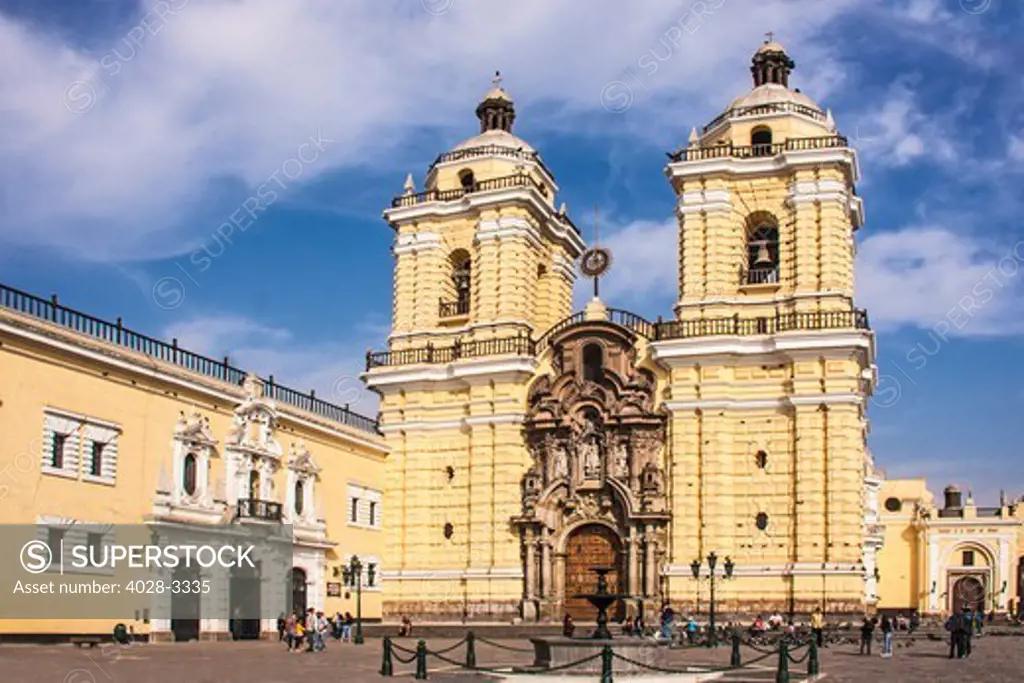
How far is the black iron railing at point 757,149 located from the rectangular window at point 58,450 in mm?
21816

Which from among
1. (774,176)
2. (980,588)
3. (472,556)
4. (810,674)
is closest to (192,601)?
(472,556)

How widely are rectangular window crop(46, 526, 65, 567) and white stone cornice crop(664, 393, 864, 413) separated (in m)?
19.4

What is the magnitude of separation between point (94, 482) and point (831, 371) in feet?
70.4

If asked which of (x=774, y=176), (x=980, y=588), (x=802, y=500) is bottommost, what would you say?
(x=980, y=588)

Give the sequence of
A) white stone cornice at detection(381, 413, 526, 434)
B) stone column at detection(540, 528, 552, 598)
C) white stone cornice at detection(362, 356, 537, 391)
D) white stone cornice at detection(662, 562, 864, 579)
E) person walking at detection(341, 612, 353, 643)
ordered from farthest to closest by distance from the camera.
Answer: white stone cornice at detection(381, 413, 526, 434), white stone cornice at detection(362, 356, 537, 391), stone column at detection(540, 528, 552, 598), white stone cornice at detection(662, 562, 864, 579), person walking at detection(341, 612, 353, 643)

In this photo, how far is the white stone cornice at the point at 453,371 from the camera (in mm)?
43625

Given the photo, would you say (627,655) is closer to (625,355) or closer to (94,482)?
(94,482)

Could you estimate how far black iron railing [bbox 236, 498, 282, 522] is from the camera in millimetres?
36784

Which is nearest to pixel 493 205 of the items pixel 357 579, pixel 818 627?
pixel 357 579

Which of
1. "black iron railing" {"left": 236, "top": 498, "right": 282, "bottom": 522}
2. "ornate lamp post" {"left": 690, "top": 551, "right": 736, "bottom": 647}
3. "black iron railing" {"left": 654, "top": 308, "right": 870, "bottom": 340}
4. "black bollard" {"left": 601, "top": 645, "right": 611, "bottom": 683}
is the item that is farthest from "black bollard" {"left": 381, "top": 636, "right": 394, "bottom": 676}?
"black iron railing" {"left": 654, "top": 308, "right": 870, "bottom": 340}

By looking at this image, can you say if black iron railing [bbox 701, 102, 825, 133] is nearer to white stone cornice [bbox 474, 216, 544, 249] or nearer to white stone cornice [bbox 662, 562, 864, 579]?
white stone cornice [bbox 474, 216, 544, 249]

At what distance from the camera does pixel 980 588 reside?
217 feet

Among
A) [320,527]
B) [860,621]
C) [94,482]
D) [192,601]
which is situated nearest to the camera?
[94,482]

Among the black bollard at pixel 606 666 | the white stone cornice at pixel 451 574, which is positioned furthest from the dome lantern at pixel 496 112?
the black bollard at pixel 606 666
